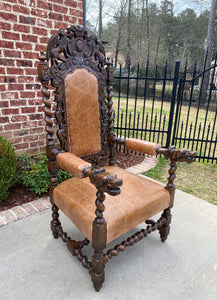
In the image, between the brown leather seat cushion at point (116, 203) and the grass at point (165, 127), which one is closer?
the brown leather seat cushion at point (116, 203)

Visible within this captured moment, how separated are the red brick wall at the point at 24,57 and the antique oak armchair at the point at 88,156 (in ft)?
3.36

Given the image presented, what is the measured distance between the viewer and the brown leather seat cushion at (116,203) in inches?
51.7

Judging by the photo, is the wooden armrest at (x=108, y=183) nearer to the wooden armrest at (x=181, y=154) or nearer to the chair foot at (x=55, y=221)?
the wooden armrest at (x=181, y=154)

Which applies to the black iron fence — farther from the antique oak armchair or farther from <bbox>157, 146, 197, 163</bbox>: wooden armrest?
<bbox>157, 146, 197, 163</bbox>: wooden armrest

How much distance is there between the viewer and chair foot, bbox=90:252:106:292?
4.35ft

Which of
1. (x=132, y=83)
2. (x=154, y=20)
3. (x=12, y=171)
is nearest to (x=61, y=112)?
(x=12, y=171)

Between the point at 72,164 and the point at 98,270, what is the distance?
0.71 m

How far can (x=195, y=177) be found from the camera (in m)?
3.26

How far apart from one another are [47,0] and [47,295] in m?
2.92

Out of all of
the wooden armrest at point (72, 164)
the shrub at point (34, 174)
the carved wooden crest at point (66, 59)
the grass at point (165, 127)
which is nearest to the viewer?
the wooden armrest at point (72, 164)

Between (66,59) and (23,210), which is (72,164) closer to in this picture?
(66,59)

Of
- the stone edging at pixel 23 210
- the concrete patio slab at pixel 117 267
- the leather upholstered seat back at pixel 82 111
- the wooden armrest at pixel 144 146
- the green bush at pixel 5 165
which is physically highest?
the leather upholstered seat back at pixel 82 111

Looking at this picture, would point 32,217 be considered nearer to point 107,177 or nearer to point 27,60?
point 107,177

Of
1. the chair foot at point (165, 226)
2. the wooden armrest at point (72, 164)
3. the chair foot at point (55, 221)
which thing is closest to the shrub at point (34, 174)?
the chair foot at point (55, 221)
